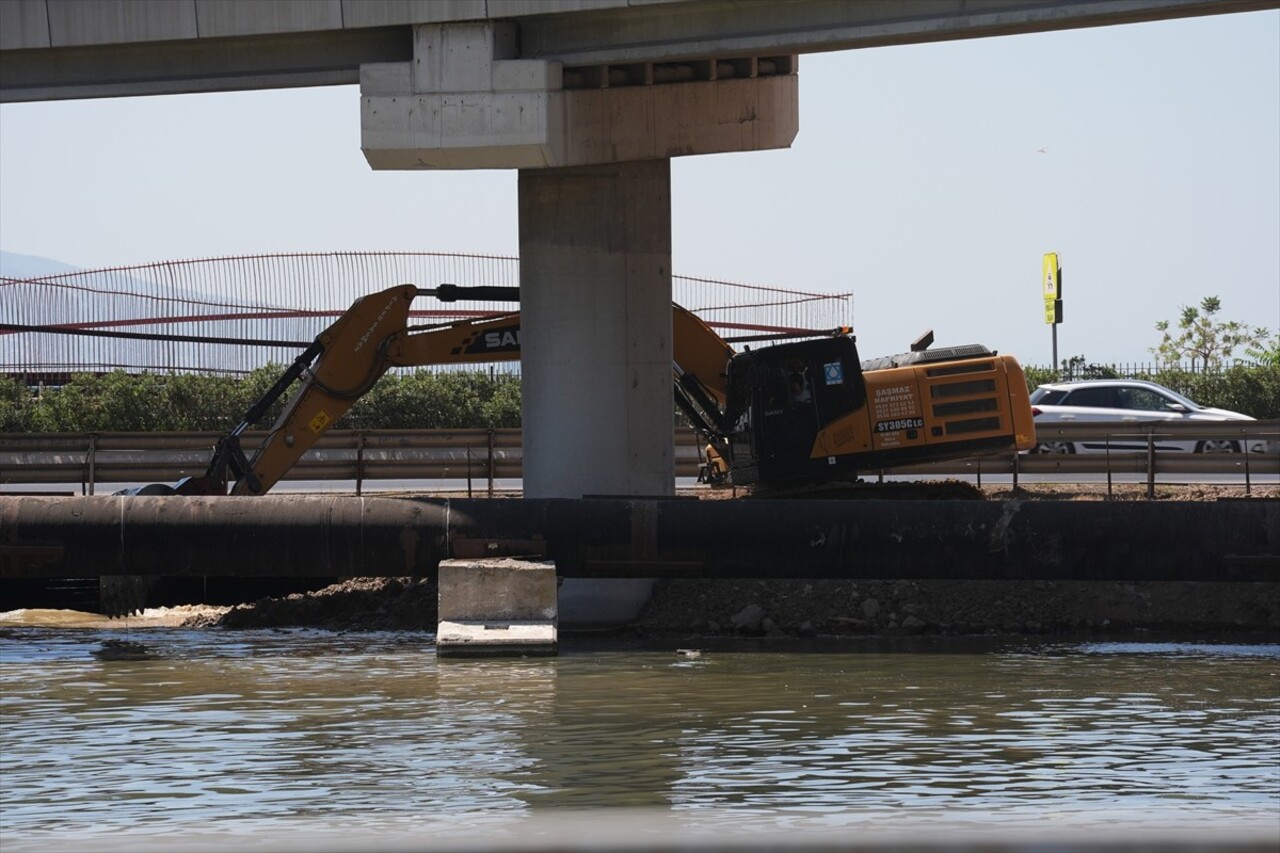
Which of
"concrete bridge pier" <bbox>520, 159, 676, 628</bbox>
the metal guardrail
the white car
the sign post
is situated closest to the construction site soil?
"concrete bridge pier" <bbox>520, 159, 676, 628</bbox>

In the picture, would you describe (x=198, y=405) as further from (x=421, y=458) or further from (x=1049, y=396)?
(x=1049, y=396)

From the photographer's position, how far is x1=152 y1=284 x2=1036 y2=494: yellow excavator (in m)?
20.5

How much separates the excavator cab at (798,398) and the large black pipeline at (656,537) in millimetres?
3183

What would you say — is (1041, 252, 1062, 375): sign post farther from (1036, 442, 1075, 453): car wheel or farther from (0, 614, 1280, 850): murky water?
(0, 614, 1280, 850): murky water

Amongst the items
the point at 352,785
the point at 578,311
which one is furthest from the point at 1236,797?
the point at 578,311

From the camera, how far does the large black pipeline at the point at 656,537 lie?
16.6 metres

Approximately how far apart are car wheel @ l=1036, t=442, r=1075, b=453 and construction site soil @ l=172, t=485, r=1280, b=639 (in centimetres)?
915

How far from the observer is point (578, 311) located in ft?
62.5

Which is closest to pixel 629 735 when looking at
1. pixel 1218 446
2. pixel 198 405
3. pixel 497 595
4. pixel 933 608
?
pixel 497 595

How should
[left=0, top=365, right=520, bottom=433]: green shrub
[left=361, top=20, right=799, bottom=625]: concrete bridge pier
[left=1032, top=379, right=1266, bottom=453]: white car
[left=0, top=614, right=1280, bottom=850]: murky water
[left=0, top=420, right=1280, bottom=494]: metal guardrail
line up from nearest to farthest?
[left=0, top=614, right=1280, bottom=850]: murky water
[left=361, top=20, right=799, bottom=625]: concrete bridge pier
[left=0, top=420, right=1280, bottom=494]: metal guardrail
[left=1032, top=379, right=1266, bottom=453]: white car
[left=0, top=365, right=520, bottom=433]: green shrub

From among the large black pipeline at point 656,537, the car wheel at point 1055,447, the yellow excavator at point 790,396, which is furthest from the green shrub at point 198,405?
the large black pipeline at point 656,537

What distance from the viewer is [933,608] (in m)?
18.8

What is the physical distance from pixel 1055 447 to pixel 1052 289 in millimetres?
27526

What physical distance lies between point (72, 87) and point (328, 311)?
2220 centimetres
